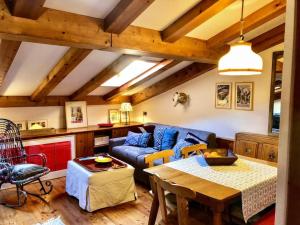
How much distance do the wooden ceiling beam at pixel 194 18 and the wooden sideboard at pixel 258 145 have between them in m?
1.82

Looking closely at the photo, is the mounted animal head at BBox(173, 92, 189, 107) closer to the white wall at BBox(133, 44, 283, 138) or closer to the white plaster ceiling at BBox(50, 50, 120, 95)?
the white wall at BBox(133, 44, 283, 138)

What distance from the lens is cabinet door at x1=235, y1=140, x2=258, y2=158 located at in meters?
3.53

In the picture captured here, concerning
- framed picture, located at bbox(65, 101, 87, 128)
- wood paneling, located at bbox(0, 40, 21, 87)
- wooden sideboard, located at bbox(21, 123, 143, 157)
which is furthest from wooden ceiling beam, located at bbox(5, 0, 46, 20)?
framed picture, located at bbox(65, 101, 87, 128)

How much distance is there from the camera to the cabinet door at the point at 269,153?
3298 mm

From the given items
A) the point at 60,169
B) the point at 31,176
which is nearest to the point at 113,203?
the point at 31,176

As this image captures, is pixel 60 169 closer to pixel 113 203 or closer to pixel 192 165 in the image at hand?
pixel 113 203

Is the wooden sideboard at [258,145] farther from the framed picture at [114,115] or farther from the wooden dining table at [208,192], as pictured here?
the framed picture at [114,115]

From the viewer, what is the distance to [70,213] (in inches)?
124

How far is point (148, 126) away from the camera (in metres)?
5.26

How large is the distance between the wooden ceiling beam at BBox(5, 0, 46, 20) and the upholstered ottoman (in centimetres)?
192

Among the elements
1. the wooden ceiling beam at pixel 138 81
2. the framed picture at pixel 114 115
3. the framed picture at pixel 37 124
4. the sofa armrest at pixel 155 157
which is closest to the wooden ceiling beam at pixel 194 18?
the wooden ceiling beam at pixel 138 81

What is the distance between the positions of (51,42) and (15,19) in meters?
0.35

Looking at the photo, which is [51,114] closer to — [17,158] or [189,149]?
[17,158]

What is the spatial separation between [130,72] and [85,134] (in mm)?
1447
